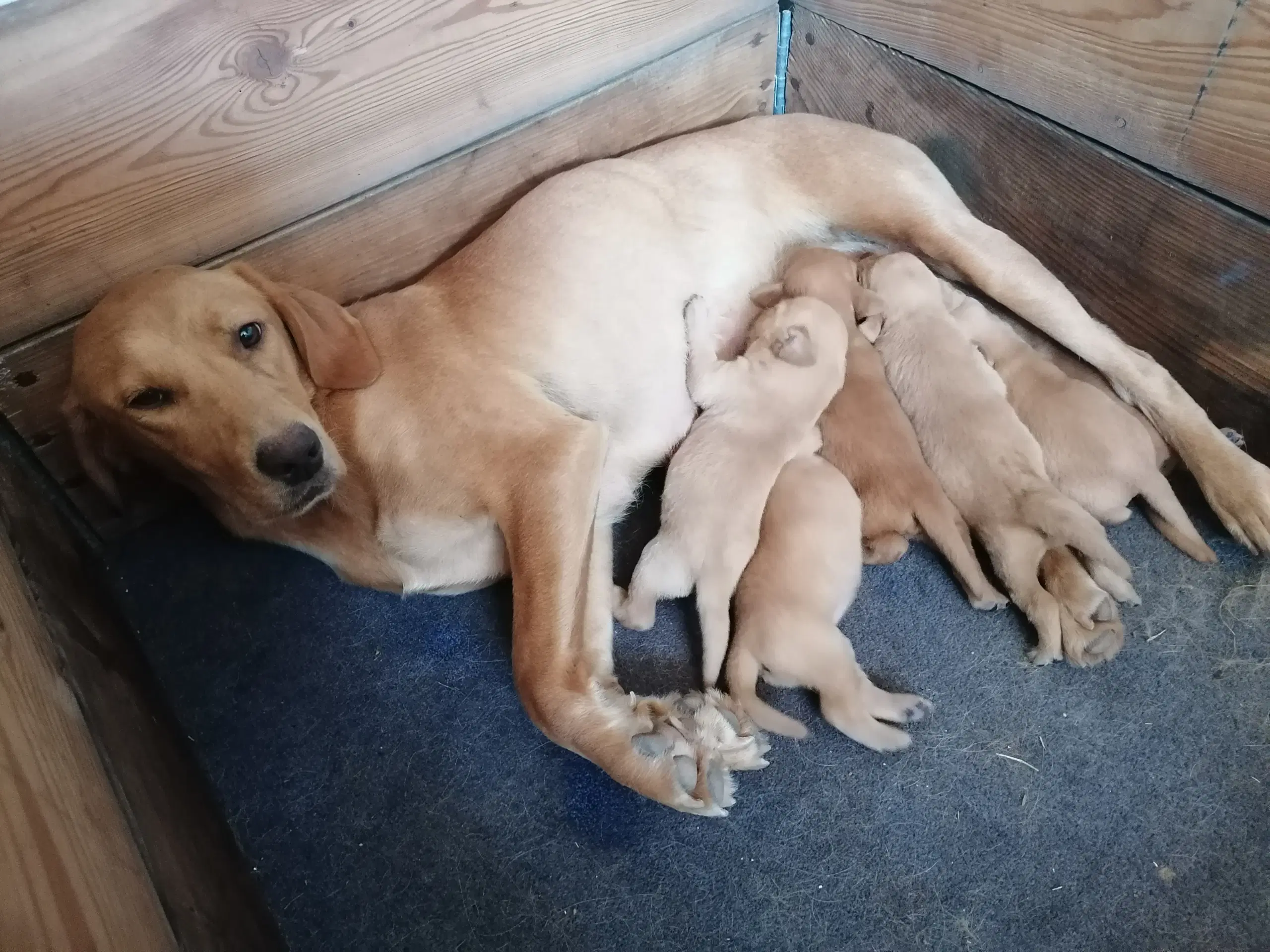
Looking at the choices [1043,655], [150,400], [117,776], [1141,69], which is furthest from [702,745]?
[1141,69]

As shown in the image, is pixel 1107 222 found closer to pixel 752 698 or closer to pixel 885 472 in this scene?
pixel 885 472

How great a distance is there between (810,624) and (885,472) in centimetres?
37

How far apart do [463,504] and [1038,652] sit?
3.68 feet

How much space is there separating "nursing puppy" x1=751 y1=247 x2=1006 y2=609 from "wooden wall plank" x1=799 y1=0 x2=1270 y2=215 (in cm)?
55

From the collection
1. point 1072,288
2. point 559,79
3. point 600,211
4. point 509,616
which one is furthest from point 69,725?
point 1072,288

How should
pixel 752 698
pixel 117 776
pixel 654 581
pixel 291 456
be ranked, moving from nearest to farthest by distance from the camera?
pixel 117 776 → pixel 291 456 → pixel 752 698 → pixel 654 581

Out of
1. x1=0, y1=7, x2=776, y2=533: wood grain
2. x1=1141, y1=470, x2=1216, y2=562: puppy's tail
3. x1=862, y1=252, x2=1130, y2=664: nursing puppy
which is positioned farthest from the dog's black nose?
x1=1141, y1=470, x2=1216, y2=562: puppy's tail

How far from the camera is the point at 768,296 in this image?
2.08 meters

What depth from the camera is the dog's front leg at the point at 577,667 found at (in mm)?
1490

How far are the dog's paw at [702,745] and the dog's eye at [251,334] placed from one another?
0.97m

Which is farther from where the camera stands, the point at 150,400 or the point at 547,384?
the point at 547,384

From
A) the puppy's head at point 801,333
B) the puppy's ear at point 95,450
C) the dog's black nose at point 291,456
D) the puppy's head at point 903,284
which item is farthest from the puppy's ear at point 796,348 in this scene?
the puppy's ear at point 95,450

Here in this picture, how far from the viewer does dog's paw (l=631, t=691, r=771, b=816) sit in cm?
149

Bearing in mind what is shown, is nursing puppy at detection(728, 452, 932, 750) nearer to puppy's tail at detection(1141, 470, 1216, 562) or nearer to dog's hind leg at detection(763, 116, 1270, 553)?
puppy's tail at detection(1141, 470, 1216, 562)
